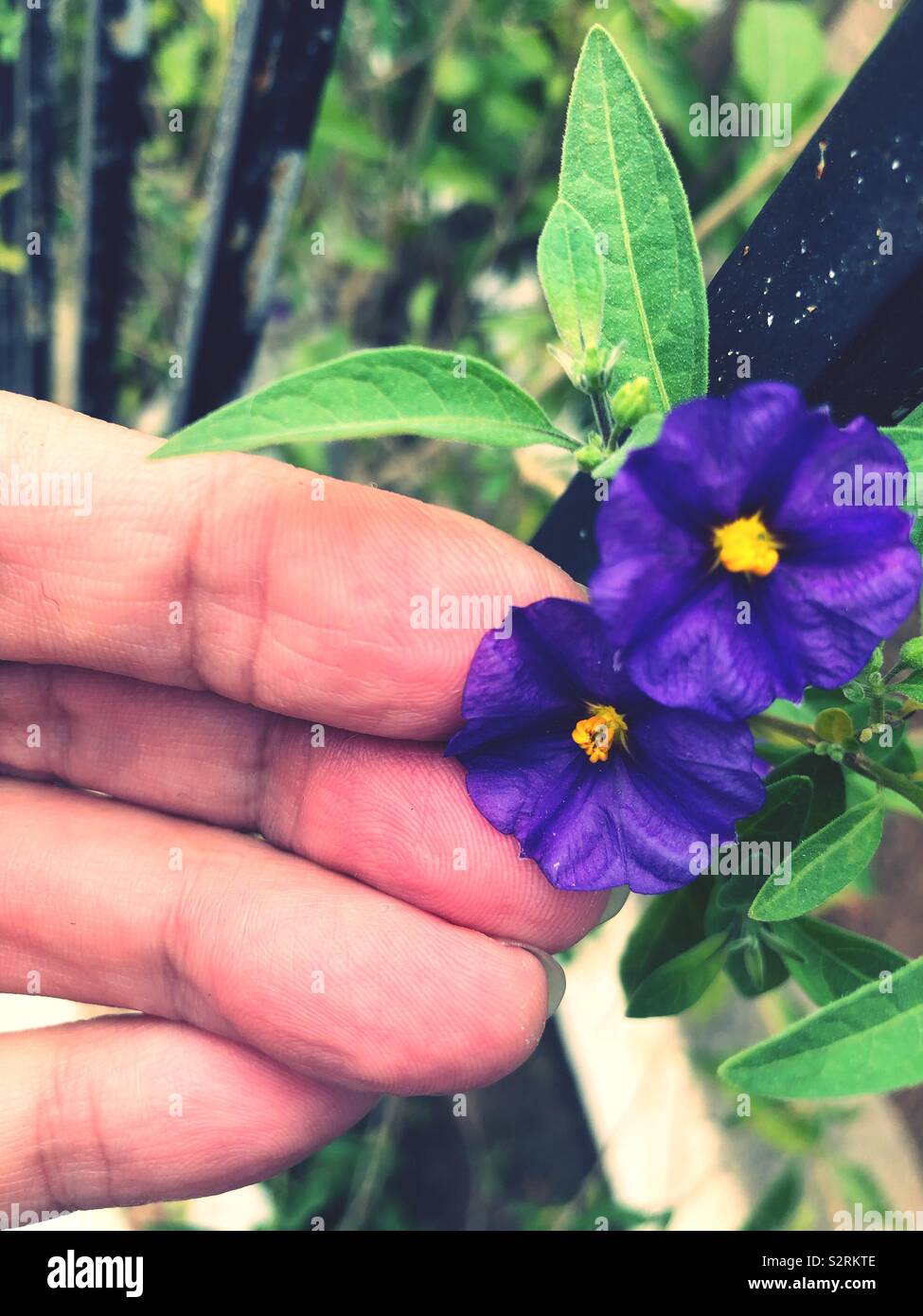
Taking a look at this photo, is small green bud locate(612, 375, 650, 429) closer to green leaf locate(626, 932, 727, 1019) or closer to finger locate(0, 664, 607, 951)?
finger locate(0, 664, 607, 951)

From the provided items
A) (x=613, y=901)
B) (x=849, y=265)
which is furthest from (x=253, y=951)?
(x=849, y=265)

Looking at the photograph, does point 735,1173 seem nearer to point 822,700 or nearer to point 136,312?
point 822,700

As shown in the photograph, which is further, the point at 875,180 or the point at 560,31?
the point at 560,31

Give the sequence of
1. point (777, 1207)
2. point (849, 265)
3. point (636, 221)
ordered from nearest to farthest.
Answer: point (849, 265) < point (636, 221) < point (777, 1207)

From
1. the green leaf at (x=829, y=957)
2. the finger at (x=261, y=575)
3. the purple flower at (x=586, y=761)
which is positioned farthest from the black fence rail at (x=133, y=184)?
the green leaf at (x=829, y=957)

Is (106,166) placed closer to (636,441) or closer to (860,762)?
(636,441)

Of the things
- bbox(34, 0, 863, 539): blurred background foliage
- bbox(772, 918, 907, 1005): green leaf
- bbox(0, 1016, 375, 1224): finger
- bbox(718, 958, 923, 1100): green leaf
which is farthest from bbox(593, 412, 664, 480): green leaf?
bbox(0, 1016, 375, 1224): finger
